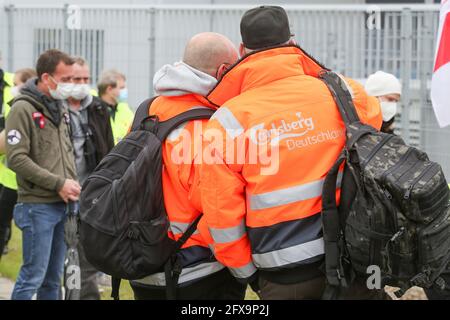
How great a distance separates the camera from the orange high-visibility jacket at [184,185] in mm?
3689

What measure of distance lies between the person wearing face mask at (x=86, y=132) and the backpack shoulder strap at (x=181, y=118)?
267cm

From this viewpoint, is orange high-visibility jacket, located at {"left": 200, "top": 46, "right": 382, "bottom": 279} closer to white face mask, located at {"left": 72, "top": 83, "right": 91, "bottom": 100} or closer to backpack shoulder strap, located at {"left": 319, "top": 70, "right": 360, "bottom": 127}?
backpack shoulder strap, located at {"left": 319, "top": 70, "right": 360, "bottom": 127}

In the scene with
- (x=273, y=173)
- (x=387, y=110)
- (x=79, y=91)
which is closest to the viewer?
(x=273, y=173)

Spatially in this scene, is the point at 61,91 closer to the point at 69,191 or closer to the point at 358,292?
the point at 69,191

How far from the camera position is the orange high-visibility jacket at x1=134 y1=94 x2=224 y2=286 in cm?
369

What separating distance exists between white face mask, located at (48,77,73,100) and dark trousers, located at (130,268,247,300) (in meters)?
2.46

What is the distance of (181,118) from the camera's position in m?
3.76

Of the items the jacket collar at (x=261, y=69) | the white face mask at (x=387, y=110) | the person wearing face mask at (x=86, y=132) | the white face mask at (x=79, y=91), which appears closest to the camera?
the jacket collar at (x=261, y=69)

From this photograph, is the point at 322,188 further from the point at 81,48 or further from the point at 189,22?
the point at 81,48

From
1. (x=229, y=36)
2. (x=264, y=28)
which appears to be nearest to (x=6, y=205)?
(x=229, y=36)

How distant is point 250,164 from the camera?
11.2 feet

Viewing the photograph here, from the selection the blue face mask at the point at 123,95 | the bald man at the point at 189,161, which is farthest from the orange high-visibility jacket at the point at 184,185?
the blue face mask at the point at 123,95

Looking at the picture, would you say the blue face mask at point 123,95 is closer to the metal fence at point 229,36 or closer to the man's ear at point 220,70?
the metal fence at point 229,36

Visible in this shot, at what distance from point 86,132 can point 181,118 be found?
290 cm
